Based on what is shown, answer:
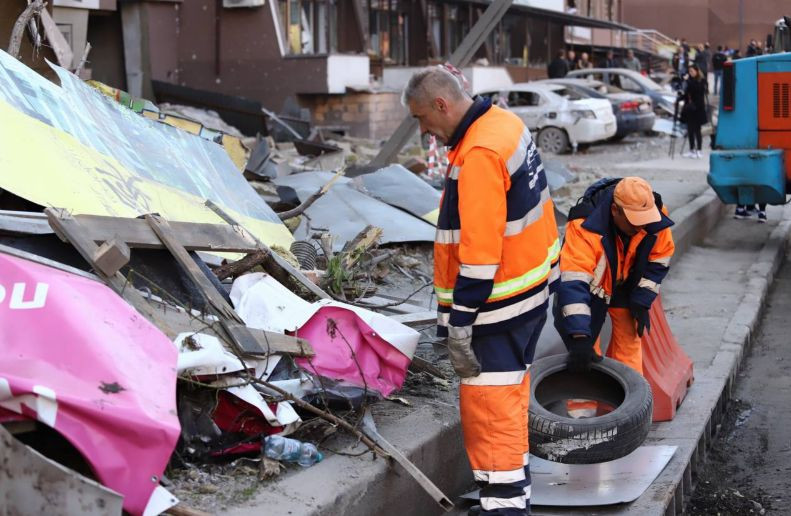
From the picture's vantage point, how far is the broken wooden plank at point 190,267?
4.75 metres

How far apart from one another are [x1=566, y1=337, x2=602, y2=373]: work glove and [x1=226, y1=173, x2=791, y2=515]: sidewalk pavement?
24.4 inches

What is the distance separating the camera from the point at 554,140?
73.2 feet

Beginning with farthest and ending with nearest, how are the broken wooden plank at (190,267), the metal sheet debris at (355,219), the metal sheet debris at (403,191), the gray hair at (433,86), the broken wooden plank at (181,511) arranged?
the metal sheet debris at (403,191), the metal sheet debris at (355,219), the broken wooden plank at (190,267), the gray hair at (433,86), the broken wooden plank at (181,511)

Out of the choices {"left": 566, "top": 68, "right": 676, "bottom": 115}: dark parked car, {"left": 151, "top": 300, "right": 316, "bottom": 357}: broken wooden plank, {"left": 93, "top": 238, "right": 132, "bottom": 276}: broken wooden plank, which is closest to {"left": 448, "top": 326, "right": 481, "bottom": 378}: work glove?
{"left": 151, "top": 300, "right": 316, "bottom": 357}: broken wooden plank

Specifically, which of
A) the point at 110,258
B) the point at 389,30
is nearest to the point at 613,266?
the point at 110,258

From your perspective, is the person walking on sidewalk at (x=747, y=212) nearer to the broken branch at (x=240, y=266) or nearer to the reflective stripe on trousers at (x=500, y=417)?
the broken branch at (x=240, y=266)

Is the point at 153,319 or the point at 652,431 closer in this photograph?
the point at 153,319

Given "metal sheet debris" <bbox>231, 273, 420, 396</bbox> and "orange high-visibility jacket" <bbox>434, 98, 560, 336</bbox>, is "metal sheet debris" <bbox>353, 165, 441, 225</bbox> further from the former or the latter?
"orange high-visibility jacket" <bbox>434, 98, 560, 336</bbox>

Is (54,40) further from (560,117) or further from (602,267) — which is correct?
(560,117)

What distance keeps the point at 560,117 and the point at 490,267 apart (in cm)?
1852

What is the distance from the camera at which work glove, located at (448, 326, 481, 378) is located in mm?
4152

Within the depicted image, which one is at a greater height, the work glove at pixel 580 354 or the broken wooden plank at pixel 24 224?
the broken wooden plank at pixel 24 224

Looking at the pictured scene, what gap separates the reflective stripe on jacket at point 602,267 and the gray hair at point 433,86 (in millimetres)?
1531

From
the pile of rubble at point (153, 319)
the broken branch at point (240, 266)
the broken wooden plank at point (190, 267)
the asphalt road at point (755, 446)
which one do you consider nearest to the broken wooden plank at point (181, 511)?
the pile of rubble at point (153, 319)
